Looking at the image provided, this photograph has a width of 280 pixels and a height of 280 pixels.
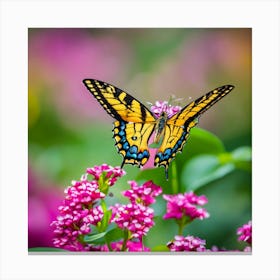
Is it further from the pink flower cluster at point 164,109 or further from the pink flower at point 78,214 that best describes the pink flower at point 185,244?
the pink flower cluster at point 164,109

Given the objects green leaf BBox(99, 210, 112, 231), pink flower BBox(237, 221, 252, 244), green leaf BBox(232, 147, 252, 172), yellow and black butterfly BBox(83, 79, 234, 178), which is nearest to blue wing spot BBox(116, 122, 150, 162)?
yellow and black butterfly BBox(83, 79, 234, 178)

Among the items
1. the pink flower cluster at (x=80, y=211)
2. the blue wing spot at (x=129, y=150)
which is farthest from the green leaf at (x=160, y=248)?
the blue wing spot at (x=129, y=150)

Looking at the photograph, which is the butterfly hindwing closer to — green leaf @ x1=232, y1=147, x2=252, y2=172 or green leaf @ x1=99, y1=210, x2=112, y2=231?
green leaf @ x1=99, y1=210, x2=112, y2=231

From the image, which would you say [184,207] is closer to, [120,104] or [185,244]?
[185,244]
